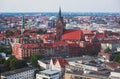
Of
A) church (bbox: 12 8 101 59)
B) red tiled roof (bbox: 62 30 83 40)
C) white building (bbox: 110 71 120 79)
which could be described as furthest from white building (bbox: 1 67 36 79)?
red tiled roof (bbox: 62 30 83 40)

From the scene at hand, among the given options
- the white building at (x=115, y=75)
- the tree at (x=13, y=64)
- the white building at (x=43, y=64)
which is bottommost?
the white building at (x=43, y=64)

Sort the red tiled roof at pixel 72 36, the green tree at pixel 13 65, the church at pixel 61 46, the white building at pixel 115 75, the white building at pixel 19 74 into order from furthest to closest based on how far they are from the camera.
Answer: the red tiled roof at pixel 72 36 < the church at pixel 61 46 < the green tree at pixel 13 65 < the white building at pixel 19 74 < the white building at pixel 115 75

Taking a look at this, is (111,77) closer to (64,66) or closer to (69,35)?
(64,66)

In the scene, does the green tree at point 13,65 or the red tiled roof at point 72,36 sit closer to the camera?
the green tree at point 13,65

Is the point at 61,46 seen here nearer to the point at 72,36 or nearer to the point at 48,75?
the point at 72,36

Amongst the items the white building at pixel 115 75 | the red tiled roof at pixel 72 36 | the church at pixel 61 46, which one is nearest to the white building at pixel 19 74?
the white building at pixel 115 75

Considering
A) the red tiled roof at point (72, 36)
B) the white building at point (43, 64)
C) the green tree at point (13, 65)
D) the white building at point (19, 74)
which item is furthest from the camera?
the red tiled roof at point (72, 36)

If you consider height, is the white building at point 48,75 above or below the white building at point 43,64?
above

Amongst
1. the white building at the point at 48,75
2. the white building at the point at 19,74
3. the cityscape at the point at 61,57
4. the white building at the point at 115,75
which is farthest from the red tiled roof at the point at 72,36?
the white building at the point at 115,75

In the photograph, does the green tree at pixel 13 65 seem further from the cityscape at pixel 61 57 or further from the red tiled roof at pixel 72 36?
the red tiled roof at pixel 72 36

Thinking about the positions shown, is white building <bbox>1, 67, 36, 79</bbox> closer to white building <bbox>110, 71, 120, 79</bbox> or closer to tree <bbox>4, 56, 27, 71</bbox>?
tree <bbox>4, 56, 27, 71</bbox>

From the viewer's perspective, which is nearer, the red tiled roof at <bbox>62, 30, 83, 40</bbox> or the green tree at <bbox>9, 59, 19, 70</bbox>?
the green tree at <bbox>9, 59, 19, 70</bbox>
